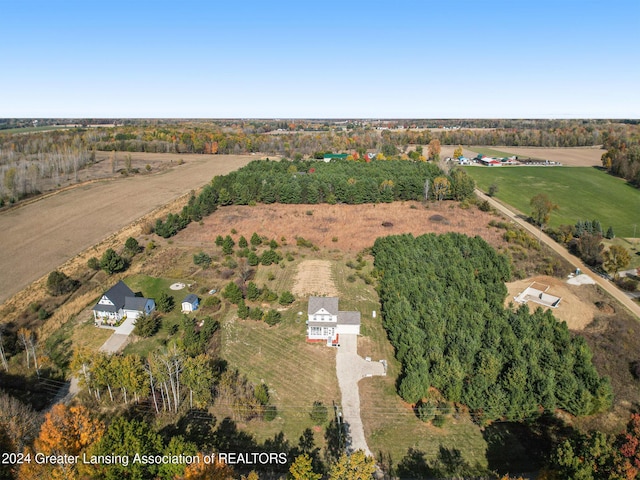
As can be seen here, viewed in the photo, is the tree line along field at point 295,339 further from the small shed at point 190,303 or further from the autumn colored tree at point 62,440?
the autumn colored tree at point 62,440

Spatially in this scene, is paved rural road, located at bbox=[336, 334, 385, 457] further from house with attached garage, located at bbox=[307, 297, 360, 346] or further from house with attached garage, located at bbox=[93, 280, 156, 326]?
house with attached garage, located at bbox=[93, 280, 156, 326]

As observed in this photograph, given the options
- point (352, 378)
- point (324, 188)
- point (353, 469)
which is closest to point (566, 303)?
point (352, 378)

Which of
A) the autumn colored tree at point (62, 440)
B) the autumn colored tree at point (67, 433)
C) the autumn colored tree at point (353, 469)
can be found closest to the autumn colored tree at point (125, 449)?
the autumn colored tree at point (62, 440)

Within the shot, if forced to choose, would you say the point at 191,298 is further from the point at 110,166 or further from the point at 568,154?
the point at 568,154

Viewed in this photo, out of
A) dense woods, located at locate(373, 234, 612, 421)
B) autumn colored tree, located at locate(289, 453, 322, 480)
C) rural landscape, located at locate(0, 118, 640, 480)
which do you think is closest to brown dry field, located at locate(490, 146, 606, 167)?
rural landscape, located at locate(0, 118, 640, 480)

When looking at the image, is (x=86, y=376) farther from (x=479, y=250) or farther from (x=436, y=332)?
(x=479, y=250)

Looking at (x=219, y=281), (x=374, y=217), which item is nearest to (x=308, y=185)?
(x=374, y=217)
